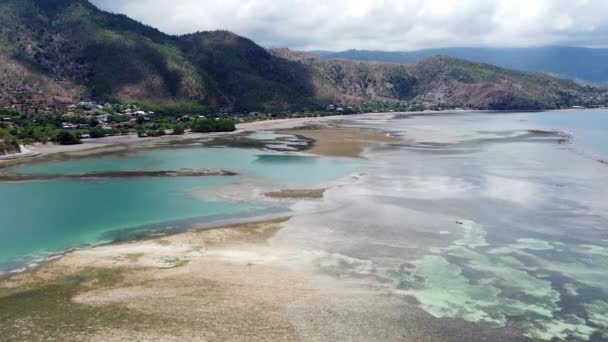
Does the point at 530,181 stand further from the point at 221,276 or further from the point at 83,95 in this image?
the point at 83,95

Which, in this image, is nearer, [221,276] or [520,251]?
[221,276]

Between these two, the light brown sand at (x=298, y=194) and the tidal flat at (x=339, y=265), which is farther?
the light brown sand at (x=298, y=194)

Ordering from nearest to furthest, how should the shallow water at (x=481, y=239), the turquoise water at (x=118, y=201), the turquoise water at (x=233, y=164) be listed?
the shallow water at (x=481, y=239) < the turquoise water at (x=118, y=201) < the turquoise water at (x=233, y=164)

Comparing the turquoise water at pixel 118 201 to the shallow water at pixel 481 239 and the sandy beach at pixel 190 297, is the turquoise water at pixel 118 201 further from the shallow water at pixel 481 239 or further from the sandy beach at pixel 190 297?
the shallow water at pixel 481 239

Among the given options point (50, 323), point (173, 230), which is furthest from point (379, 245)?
point (50, 323)

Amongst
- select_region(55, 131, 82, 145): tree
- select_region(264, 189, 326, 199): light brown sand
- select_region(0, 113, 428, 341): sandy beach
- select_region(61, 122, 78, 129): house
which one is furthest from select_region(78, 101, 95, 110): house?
select_region(0, 113, 428, 341): sandy beach

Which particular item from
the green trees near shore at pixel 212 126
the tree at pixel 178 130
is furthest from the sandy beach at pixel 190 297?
the green trees near shore at pixel 212 126

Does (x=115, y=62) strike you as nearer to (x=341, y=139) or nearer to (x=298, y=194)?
(x=341, y=139)
